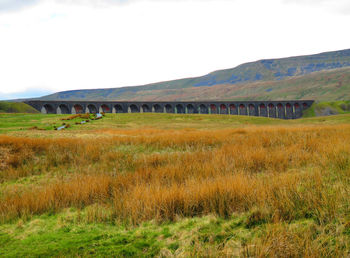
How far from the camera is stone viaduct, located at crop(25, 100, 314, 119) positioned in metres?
72.8

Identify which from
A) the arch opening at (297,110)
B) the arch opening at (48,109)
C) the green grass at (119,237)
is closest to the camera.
→ the green grass at (119,237)

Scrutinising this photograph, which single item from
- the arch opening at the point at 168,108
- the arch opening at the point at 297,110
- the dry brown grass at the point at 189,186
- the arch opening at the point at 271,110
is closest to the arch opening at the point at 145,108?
the arch opening at the point at 168,108

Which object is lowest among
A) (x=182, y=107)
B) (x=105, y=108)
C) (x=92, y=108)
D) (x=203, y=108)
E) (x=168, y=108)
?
(x=203, y=108)

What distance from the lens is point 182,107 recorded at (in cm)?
9425

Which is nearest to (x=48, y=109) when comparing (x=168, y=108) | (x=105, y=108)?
(x=105, y=108)

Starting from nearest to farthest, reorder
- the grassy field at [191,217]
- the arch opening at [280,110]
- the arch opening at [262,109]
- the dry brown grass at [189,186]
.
Result: the grassy field at [191,217] → the dry brown grass at [189,186] → the arch opening at [262,109] → the arch opening at [280,110]

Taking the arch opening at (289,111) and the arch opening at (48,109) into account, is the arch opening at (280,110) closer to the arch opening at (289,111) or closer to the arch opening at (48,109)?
the arch opening at (289,111)

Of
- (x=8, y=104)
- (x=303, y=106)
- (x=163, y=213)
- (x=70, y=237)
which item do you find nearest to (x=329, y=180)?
(x=163, y=213)

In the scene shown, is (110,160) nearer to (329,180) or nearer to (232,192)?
(232,192)

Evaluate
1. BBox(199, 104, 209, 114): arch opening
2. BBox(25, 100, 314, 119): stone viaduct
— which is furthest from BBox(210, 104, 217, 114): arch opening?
BBox(199, 104, 209, 114): arch opening

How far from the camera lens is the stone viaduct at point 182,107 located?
72812 mm

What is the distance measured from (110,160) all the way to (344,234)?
297 inches

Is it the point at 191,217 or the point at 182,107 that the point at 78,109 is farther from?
the point at 191,217

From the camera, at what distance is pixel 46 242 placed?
324 centimetres
